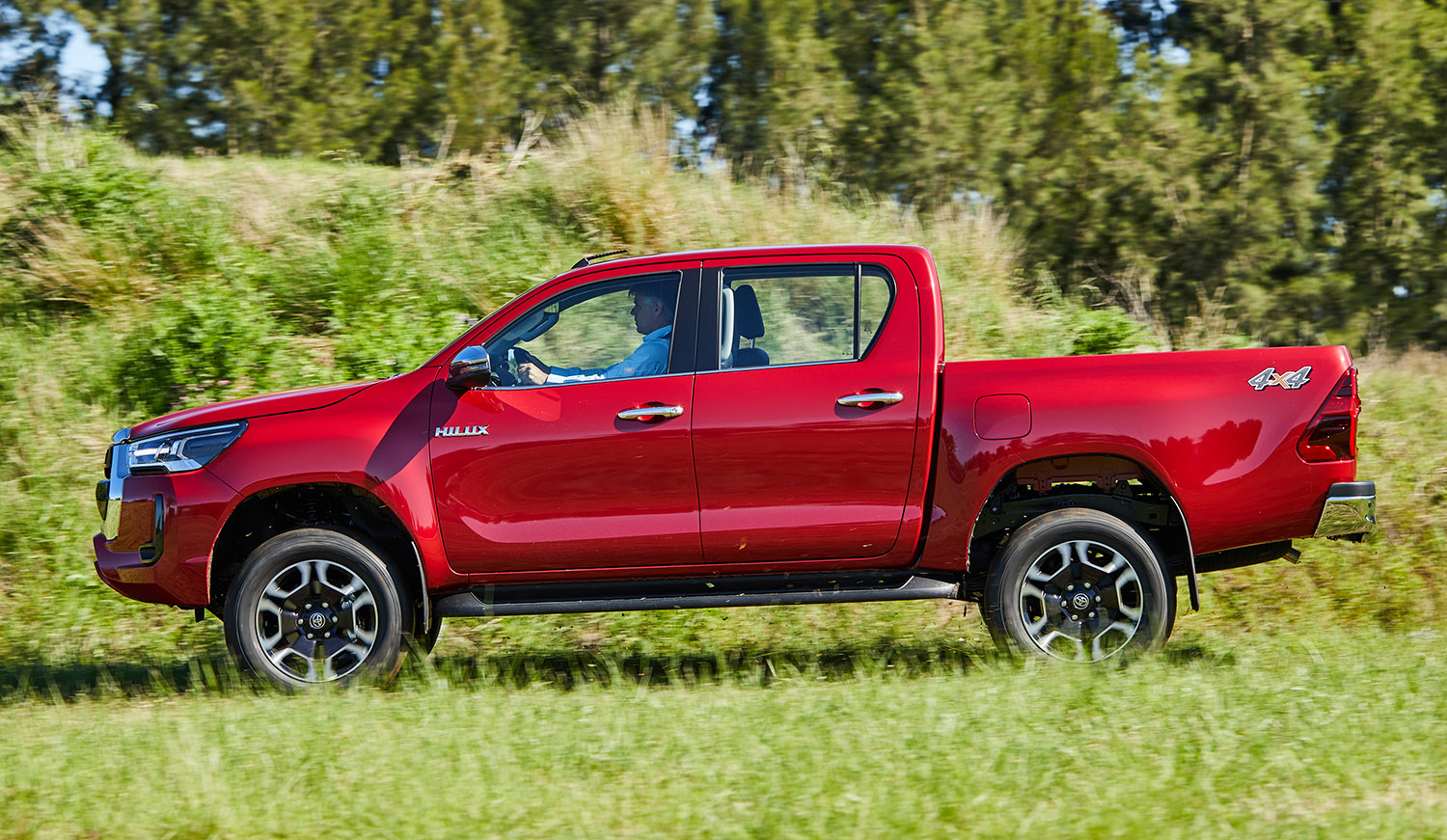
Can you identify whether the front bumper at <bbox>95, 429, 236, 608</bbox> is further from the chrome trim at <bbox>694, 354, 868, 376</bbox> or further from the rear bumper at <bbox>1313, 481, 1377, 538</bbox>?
the rear bumper at <bbox>1313, 481, 1377, 538</bbox>

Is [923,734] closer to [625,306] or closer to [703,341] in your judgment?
[703,341]

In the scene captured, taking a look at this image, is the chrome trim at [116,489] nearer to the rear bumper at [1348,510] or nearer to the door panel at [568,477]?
the door panel at [568,477]

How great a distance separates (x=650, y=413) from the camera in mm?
5516

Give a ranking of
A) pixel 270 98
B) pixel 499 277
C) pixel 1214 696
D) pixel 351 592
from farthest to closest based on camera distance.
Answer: pixel 270 98 → pixel 499 277 → pixel 351 592 → pixel 1214 696

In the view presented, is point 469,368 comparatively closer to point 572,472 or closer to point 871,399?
point 572,472

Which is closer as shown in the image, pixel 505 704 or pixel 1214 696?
pixel 1214 696

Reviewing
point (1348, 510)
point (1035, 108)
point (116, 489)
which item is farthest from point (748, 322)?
point (1035, 108)

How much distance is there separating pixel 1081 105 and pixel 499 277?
13729 mm

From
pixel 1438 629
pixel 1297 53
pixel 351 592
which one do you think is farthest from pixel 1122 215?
pixel 351 592

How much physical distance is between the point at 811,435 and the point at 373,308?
5737 millimetres

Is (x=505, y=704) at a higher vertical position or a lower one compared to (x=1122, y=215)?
lower

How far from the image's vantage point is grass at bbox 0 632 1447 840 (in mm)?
3752

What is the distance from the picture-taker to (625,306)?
5902 millimetres

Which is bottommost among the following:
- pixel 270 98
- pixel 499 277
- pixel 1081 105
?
pixel 499 277
